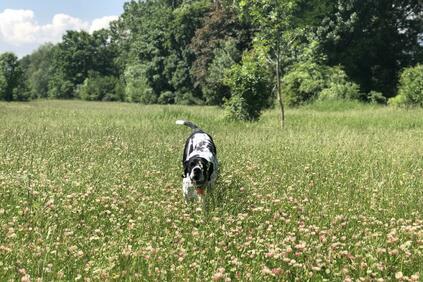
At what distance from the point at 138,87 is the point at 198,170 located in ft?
179

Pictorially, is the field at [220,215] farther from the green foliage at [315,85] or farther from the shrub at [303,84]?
the shrub at [303,84]

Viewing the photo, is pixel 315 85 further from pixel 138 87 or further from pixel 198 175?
pixel 138 87

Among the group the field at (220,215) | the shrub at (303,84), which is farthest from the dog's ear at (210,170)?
the shrub at (303,84)

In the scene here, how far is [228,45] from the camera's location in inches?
1590

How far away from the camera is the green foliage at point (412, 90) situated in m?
25.5

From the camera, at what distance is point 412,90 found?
26.0 m

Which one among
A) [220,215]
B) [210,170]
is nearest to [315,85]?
[210,170]

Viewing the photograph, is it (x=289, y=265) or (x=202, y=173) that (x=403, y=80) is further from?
(x=289, y=265)

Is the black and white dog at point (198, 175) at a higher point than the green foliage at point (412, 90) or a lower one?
lower

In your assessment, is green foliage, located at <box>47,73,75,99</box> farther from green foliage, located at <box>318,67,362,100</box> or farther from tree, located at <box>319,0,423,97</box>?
green foliage, located at <box>318,67,362,100</box>

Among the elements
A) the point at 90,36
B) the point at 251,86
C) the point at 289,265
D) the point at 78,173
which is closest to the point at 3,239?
the point at 289,265

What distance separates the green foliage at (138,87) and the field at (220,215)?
45.4 meters

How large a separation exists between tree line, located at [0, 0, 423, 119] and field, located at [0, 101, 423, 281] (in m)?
8.34

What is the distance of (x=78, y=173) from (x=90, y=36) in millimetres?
77670
